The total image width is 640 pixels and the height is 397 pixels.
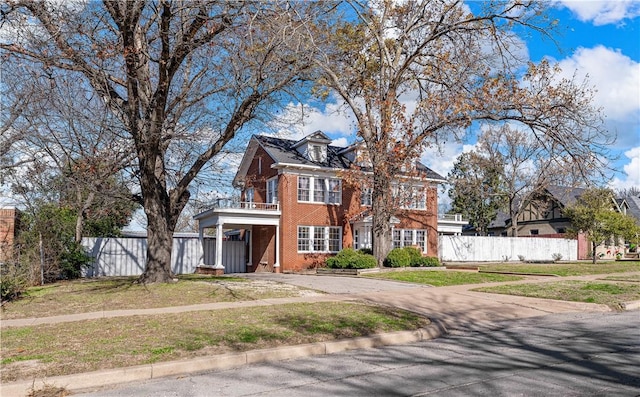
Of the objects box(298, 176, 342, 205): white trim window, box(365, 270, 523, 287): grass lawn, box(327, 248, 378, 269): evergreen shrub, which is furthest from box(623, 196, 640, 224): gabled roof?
box(365, 270, 523, 287): grass lawn

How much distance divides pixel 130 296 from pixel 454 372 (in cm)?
968

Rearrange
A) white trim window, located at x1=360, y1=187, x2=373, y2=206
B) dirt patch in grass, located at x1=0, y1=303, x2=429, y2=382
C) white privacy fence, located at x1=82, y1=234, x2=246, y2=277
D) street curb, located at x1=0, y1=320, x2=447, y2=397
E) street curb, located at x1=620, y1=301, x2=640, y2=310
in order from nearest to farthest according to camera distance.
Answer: street curb, located at x1=0, y1=320, x2=447, y2=397, dirt patch in grass, located at x1=0, y1=303, x2=429, y2=382, street curb, located at x1=620, y1=301, x2=640, y2=310, white privacy fence, located at x1=82, y1=234, x2=246, y2=277, white trim window, located at x1=360, y1=187, x2=373, y2=206

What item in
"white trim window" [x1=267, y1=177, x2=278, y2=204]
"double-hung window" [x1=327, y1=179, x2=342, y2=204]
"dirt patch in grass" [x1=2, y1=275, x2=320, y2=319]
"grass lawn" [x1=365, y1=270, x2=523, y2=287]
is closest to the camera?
"dirt patch in grass" [x1=2, y1=275, x2=320, y2=319]

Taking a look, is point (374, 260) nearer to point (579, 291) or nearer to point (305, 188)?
point (305, 188)

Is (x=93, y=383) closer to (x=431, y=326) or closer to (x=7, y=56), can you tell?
(x=431, y=326)

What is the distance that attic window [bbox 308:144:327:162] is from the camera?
29953 mm

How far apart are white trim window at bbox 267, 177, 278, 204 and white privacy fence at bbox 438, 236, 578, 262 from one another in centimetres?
1251

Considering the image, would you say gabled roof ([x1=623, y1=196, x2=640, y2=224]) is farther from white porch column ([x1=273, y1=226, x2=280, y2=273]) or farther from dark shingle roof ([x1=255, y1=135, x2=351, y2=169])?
white porch column ([x1=273, y1=226, x2=280, y2=273])

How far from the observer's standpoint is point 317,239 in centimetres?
2952

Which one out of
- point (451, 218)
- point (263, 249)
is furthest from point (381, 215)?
point (451, 218)

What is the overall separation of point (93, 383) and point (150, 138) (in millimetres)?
9243

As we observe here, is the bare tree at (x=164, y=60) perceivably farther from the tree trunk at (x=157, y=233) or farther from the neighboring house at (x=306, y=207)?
the neighboring house at (x=306, y=207)

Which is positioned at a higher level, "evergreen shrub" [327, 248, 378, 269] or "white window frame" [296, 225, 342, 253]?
"white window frame" [296, 225, 342, 253]

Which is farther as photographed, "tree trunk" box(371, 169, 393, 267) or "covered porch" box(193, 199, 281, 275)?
"covered porch" box(193, 199, 281, 275)
